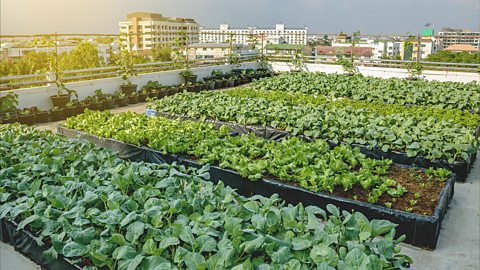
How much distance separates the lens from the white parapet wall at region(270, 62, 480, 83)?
477 inches

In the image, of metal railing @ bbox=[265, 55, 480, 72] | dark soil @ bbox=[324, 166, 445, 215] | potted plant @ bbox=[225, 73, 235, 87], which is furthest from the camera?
potted plant @ bbox=[225, 73, 235, 87]

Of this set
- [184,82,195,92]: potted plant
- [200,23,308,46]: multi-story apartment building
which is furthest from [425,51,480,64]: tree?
[184,82,195,92]: potted plant

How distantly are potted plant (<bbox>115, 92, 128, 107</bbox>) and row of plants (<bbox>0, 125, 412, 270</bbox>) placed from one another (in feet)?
20.0

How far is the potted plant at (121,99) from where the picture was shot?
9.57 metres

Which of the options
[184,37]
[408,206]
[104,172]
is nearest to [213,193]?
[104,172]

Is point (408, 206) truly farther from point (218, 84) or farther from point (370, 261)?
point (218, 84)

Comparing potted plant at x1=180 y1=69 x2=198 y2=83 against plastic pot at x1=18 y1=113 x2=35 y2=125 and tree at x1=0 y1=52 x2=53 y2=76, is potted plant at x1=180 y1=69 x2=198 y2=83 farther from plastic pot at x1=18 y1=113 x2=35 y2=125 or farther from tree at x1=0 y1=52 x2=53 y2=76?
plastic pot at x1=18 y1=113 x2=35 y2=125

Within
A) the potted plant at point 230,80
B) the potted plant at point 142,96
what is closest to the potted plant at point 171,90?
the potted plant at point 142,96

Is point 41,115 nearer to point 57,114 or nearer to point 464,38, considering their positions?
point 57,114

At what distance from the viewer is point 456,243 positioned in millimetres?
3541

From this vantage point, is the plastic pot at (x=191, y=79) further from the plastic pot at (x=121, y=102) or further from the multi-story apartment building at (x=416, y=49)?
the multi-story apartment building at (x=416, y=49)

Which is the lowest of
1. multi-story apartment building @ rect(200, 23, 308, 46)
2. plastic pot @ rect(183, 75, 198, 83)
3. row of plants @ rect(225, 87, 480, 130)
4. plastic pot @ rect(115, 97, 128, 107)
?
plastic pot @ rect(115, 97, 128, 107)

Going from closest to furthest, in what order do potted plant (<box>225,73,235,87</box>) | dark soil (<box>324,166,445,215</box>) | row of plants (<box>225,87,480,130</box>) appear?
dark soil (<box>324,166,445,215</box>), row of plants (<box>225,87,480,130</box>), potted plant (<box>225,73,235,87</box>)

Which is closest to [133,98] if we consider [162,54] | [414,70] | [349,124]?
[162,54]
